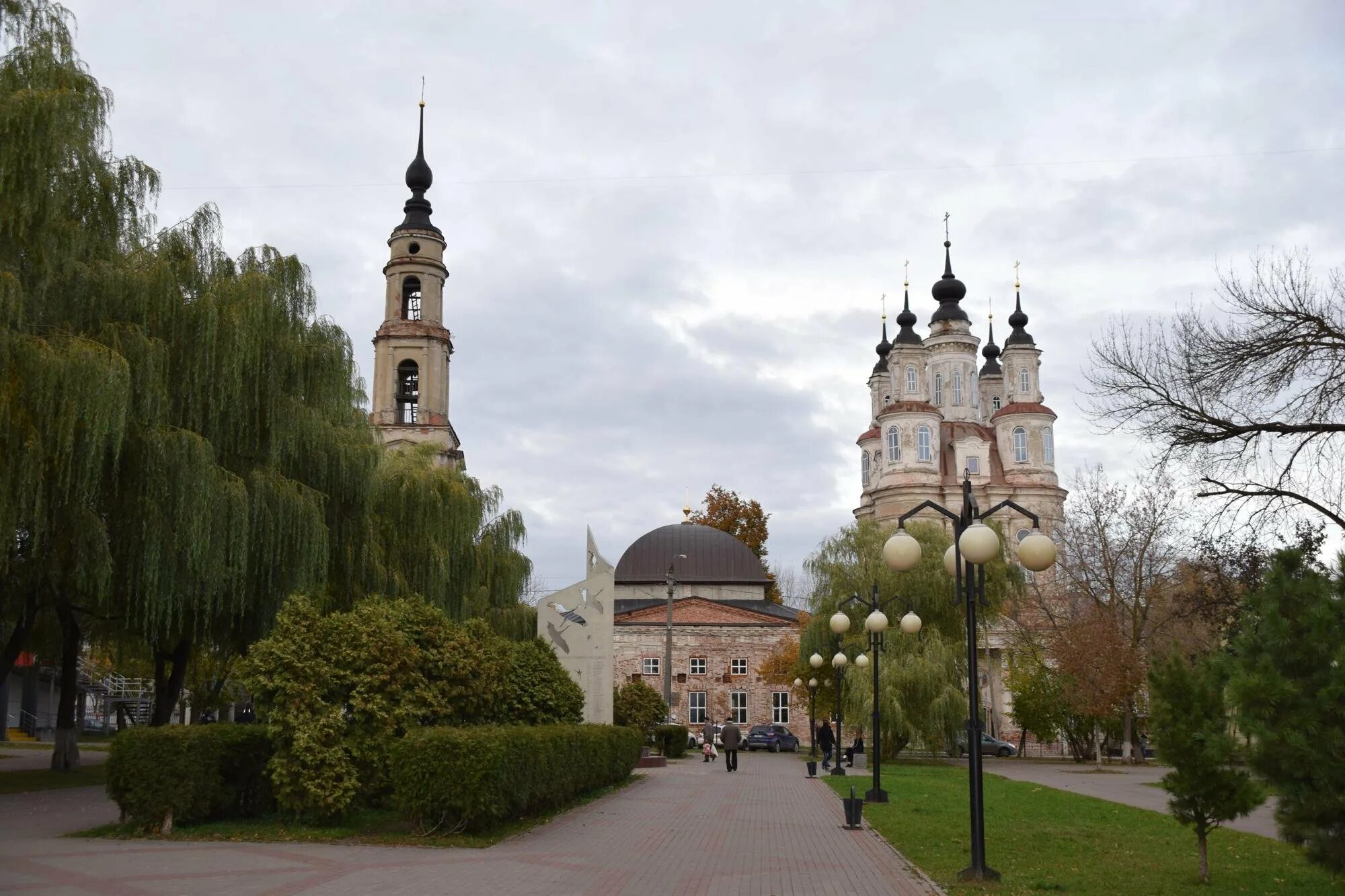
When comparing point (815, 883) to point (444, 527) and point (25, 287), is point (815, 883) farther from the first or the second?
point (444, 527)

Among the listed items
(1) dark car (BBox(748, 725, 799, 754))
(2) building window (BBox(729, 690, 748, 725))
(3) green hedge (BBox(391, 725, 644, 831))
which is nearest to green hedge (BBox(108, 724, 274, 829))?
(3) green hedge (BBox(391, 725, 644, 831))

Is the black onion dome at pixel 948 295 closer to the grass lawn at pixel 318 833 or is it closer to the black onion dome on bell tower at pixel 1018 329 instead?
the black onion dome on bell tower at pixel 1018 329

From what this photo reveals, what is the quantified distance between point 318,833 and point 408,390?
38.8m

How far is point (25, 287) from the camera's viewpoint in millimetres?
16781

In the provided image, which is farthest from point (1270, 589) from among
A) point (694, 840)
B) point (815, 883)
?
point (694, 840)

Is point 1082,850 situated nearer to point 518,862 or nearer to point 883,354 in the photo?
point 518,862

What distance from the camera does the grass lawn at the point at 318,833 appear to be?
14.3 m

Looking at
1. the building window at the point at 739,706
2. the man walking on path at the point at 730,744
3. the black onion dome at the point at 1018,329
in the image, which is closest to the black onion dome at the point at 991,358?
the black onion dome at the point at 1018,329

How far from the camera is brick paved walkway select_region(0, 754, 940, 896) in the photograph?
11.1 m

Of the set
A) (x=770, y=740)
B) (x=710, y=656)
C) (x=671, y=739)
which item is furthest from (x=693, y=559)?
(x=671, y=739)

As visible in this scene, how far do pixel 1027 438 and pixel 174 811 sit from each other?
222 ft

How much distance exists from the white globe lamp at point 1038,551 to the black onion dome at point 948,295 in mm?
69239

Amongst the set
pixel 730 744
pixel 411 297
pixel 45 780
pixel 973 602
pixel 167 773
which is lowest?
pixel 45 780

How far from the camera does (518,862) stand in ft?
42.3
